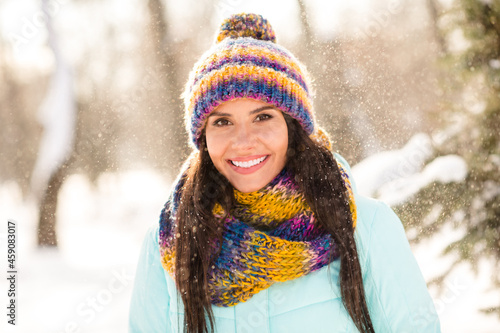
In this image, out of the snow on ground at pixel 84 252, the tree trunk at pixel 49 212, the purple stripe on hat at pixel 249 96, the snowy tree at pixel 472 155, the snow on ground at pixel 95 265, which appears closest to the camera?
the purple stripe on hat at pixel 249 96

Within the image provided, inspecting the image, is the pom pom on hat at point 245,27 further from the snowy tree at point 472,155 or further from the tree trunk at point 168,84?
the tree trunk at point 168,84

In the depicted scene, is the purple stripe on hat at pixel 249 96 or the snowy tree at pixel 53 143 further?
the snowy tree at pixel 53 143

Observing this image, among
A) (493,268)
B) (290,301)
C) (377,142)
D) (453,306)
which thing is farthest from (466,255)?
(290,301)

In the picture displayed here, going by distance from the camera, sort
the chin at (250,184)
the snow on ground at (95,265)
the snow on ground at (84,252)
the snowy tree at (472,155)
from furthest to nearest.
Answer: the snow on ground at (84,252) → the snow on ground at (95,265) → the snowy tree at (472,155) → the chin at (250,184)

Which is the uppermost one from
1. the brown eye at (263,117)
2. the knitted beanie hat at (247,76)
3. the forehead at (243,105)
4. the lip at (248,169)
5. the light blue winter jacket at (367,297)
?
the knitted beanie hat at (247,76)

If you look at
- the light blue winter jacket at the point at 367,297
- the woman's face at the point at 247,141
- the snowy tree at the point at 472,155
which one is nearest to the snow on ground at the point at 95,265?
the snowy tree at the point at 472,155

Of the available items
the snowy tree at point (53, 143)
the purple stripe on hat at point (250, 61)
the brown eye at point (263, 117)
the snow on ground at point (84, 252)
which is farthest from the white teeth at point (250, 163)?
the snowy tree at point (53, 143)

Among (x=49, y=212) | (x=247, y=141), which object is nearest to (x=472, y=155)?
(x=247, y=141)

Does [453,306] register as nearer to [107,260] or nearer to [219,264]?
[219,264]

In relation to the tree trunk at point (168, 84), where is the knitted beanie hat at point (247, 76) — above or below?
below

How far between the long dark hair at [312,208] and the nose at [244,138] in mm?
157

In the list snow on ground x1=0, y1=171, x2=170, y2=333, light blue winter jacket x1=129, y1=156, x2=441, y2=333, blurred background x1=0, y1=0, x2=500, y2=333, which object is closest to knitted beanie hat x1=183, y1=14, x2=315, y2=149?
light blue winter jacket x1=129, y1=156, x2=441, y2=333

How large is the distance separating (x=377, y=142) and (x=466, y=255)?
97 centimetres

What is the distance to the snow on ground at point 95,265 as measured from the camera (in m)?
2.59
